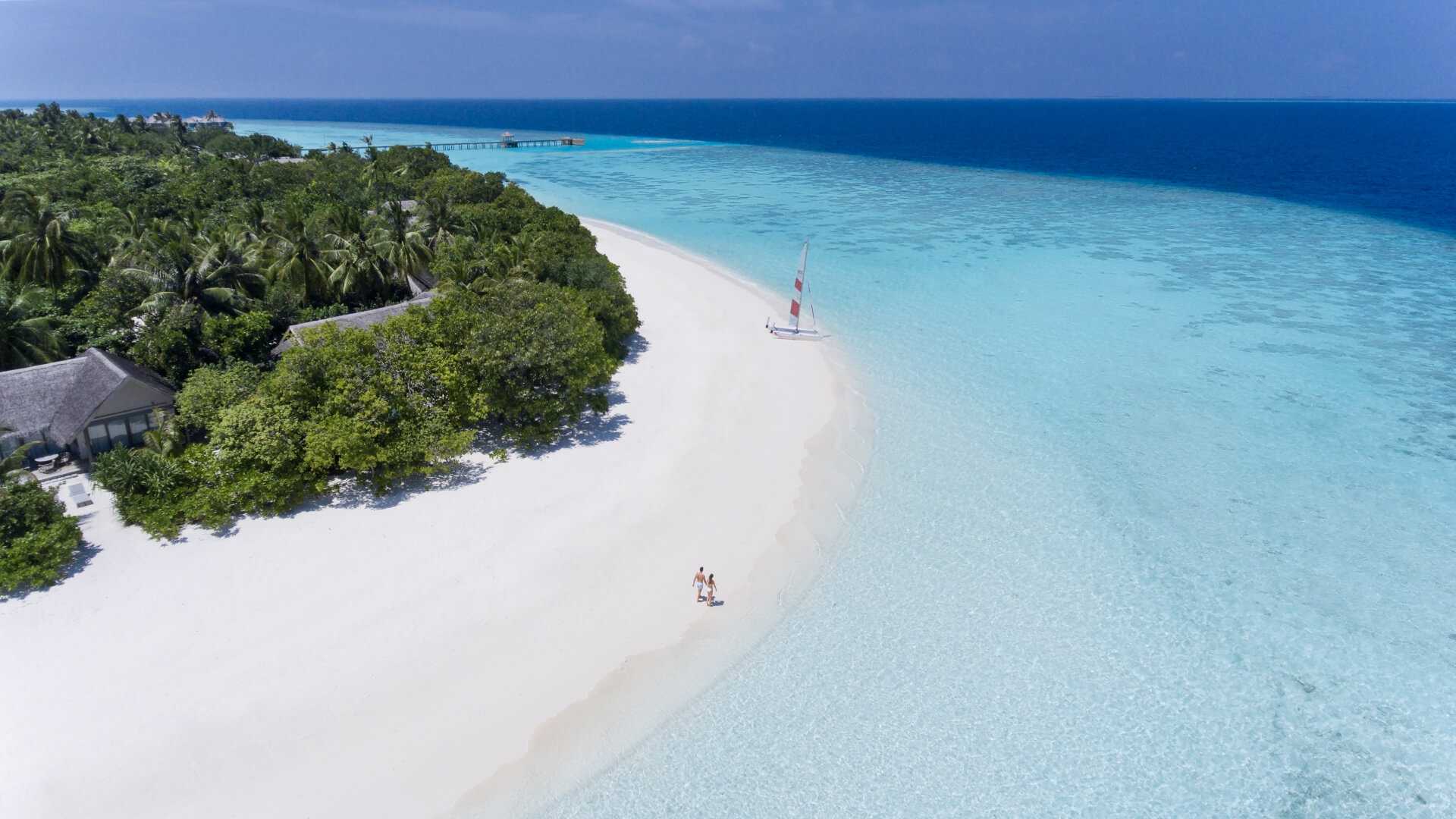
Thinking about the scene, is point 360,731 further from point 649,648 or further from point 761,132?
point 761,132

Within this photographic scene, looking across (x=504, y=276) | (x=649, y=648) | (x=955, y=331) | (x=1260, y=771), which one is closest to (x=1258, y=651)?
(x=1260, y=771)

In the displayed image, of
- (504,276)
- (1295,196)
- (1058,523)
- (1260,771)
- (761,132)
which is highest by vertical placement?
(761,132)

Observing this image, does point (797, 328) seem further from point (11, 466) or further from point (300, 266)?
point (11, 466)

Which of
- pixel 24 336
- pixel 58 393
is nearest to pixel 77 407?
pixel 58 393

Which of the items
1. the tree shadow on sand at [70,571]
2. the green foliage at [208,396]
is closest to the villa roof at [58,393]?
the green foliage at [208,396]

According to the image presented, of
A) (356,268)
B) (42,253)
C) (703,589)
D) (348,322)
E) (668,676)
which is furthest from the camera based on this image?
(356,268)

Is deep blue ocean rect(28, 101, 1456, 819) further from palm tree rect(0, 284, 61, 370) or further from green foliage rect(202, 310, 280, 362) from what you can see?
palm tree rect(0, 284, 61, 370)
